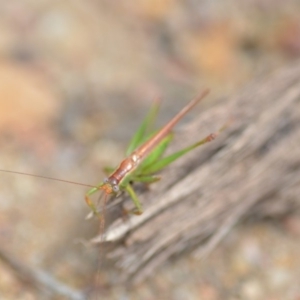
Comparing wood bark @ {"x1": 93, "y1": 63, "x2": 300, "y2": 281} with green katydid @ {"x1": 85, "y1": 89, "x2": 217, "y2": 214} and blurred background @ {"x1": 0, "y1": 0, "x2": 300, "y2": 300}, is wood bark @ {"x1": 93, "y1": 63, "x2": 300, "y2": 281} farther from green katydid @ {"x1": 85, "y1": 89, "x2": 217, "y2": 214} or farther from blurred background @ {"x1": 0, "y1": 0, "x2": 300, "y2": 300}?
blurred background @ {"x1": 0, "y1": 0, "x2": 300, "y2": 300}

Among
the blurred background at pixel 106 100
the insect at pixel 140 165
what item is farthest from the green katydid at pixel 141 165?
the blurred background at pixel 106 100

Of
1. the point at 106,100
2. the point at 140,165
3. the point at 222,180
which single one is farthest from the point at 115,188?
the point at 106,100

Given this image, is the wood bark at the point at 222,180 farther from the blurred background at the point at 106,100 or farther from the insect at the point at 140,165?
the blurred background at the point at 106,100

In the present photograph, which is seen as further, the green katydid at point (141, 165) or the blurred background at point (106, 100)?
the blurred background at point (106, 100)

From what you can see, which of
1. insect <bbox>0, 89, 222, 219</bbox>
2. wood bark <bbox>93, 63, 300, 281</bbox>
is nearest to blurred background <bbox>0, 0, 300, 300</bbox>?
wood bark <bbox>93, 63, 300, 281</bbox>

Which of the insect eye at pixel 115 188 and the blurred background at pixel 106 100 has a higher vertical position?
the blurred background at pixel 106 100
